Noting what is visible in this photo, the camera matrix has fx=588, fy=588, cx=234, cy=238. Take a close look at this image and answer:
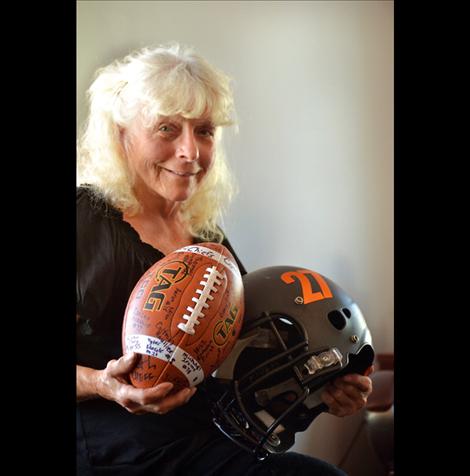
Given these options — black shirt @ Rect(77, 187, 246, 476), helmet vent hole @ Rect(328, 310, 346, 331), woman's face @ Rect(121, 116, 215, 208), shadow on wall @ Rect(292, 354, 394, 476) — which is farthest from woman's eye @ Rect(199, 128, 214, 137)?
shadow on wall @ Rect(292, 354, 394, 476)

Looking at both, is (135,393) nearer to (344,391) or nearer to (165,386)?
(165,386)

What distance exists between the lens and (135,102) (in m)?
1.08

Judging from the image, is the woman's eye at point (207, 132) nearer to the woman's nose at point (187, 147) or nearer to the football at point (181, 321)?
the woman's nose at point (187, 147)

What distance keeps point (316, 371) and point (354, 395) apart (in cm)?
15

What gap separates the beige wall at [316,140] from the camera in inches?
56.4

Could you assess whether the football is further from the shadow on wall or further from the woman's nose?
the shadow on wall

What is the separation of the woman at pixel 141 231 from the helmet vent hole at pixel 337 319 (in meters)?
0.12

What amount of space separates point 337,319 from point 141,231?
39 centimetres

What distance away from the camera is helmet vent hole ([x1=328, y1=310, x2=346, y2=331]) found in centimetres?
98

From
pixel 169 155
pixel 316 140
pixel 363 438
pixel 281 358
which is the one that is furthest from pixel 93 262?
pixel 363 438

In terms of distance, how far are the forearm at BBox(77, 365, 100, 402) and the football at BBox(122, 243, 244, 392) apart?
0.11 m
